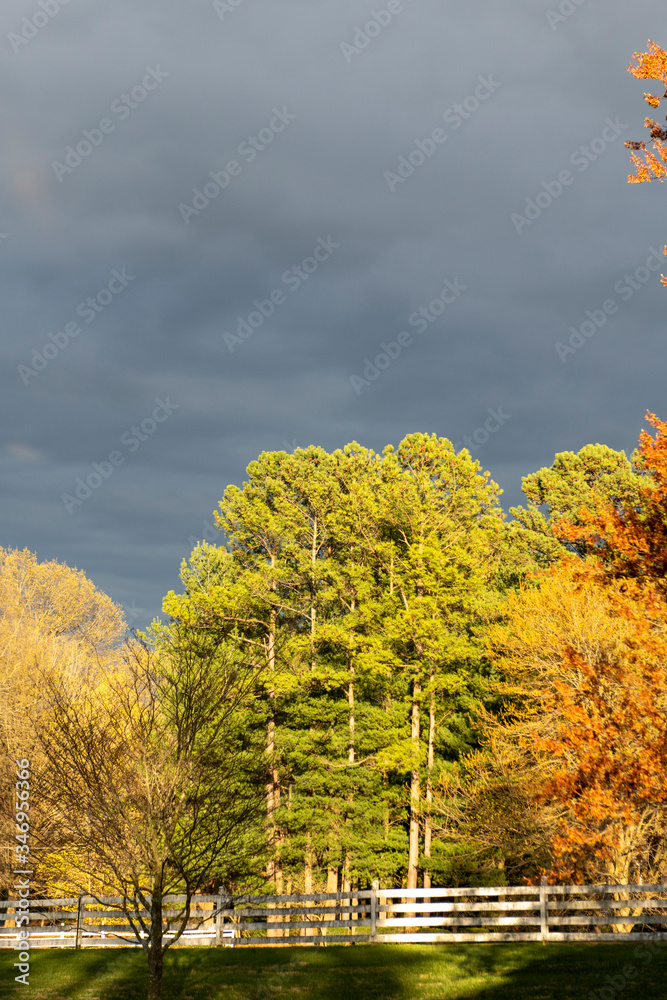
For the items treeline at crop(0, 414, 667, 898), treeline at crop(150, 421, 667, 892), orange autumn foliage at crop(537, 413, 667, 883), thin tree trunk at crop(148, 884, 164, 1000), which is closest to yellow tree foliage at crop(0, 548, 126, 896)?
treeline at crop(0, 414, 667, 898)

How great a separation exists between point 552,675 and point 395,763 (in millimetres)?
7428

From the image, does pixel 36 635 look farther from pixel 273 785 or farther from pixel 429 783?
pixel 429 783

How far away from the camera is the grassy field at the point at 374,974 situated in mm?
12492

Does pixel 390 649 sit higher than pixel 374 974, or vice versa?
pixel 390 649

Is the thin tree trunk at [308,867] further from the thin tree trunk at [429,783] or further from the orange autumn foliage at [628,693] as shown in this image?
the orange autumn foliage at [628,693]

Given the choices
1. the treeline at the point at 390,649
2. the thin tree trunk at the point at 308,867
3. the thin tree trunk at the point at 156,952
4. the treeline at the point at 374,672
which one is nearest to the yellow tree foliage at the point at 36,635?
the treeline at the point at 374,672

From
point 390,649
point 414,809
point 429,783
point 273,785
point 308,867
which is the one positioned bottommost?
point 308,867

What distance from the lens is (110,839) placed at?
35.8 feet

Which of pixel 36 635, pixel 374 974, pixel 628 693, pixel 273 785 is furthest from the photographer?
pixel 36 635

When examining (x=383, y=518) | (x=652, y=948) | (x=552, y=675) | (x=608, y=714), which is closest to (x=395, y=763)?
(x=552, y=675)

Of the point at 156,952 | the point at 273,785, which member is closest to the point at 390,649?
the point at 273,785

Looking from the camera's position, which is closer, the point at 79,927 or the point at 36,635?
the point at 79,927

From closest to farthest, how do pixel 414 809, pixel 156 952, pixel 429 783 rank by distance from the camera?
1. pixel 156 952
2. pixel 414 809
3. pixel 429 783

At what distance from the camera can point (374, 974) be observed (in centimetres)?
1412
